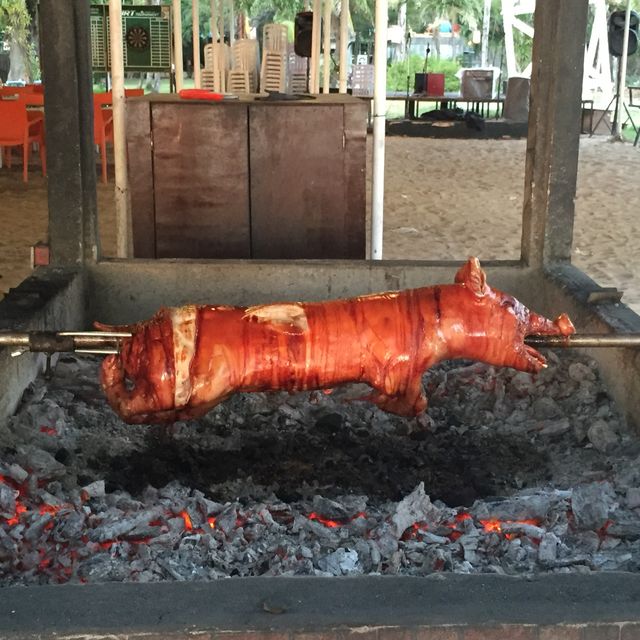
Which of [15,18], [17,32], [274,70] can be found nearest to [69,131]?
[274,70]

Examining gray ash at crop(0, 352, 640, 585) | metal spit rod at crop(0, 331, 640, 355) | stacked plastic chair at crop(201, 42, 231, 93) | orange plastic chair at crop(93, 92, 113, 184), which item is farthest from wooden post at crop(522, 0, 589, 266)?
stacked plastic chair at crop(201, 42, 231, 93)

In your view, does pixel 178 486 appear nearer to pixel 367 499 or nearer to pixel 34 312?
pixel 367 499

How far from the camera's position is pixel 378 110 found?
21.4 feet

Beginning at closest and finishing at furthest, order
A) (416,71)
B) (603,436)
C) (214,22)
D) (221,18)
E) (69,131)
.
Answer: (603,436) < (69,131) < (214,22) < (221,18) < (416,71)

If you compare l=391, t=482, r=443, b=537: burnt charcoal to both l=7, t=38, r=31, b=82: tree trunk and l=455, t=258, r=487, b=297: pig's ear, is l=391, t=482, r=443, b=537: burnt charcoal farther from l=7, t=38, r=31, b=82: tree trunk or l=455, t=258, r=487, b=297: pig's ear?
l=7, t=38, r=31, b=82: tree trunk

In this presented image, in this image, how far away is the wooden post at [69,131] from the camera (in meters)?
4.75

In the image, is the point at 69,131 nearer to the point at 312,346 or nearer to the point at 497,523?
the point at 312,346

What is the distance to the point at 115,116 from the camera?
267 inches

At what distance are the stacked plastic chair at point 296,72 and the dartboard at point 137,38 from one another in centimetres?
410

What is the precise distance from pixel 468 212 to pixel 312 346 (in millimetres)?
8617

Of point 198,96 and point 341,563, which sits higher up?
point 198,96

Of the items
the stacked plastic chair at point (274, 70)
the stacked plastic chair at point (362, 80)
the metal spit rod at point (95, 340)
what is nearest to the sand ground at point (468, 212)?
the stacked plastic chair at point (274, 70)

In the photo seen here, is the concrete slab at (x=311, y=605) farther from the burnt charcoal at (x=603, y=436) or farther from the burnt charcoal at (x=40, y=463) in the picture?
the burnt charcoal at (x=603, y=436)

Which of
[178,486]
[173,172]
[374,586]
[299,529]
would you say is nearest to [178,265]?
[173,172]
